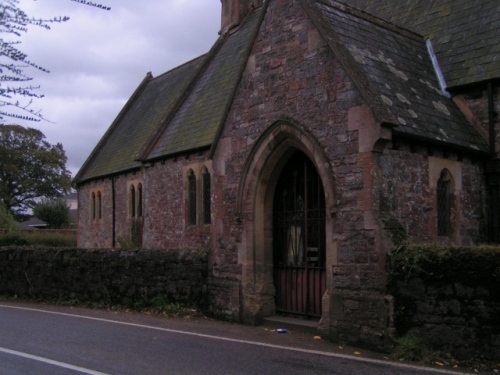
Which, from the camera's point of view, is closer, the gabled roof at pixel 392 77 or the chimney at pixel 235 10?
the gabled roof at pixel 392 77

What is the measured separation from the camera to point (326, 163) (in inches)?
416

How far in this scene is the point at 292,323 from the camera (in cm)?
1116

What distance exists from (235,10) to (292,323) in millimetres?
16577

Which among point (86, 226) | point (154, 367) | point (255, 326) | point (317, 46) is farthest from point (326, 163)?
point (86, 226)

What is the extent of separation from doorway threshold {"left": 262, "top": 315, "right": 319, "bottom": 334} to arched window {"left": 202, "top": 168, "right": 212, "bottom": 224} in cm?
727

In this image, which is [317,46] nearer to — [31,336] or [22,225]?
[31,336]

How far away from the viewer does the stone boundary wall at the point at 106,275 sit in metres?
13.4

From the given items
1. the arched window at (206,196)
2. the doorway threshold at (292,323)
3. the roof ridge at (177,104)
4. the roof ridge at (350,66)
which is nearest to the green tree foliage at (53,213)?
the roof ridge at (177,104)

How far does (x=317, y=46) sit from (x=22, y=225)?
6292 cm

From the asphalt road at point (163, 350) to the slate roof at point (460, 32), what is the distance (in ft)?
24.8

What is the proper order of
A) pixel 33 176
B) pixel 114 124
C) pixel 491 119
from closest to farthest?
1. pixel 491 119
2. pixel 114 124
3. pixel 33 176

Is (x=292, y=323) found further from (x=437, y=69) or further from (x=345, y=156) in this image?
(x=437, y=69)

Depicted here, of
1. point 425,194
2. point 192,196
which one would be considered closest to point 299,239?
point 425,194

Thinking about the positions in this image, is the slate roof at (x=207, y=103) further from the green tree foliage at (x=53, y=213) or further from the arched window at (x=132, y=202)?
the green tree foliage at (x=53, y=213)
